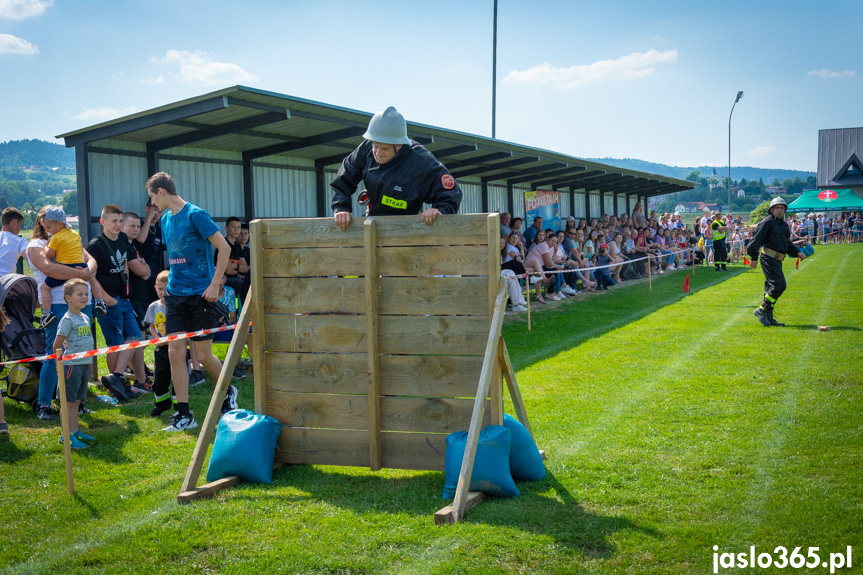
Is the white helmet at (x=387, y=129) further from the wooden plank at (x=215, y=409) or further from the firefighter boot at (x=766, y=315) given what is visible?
the firefighter boot at (x=766, y=315)

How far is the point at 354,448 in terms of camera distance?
507 cm

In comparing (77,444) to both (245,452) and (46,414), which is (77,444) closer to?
(46,414)

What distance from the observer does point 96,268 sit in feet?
25.5

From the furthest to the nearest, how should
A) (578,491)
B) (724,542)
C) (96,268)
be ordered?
(96,268) < (578,491) < (724,542)

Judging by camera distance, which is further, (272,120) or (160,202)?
(272,120)

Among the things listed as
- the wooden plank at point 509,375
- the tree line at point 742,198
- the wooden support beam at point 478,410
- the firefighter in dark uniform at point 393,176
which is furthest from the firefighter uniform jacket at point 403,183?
the tree line at point 742,198

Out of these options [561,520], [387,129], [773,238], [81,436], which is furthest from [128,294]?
[773,238]

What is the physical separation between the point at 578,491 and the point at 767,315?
8.97 m

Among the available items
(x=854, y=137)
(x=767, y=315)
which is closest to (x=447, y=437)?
(x=767, y=315)

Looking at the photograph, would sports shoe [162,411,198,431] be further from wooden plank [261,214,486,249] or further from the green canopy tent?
the green canopy tent

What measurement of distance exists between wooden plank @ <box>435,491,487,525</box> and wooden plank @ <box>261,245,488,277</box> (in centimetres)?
141

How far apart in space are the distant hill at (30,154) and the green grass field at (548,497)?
165 m

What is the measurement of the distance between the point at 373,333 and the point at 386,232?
0.70m

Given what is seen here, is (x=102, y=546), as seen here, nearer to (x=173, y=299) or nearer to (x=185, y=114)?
(x=173, y=299)
